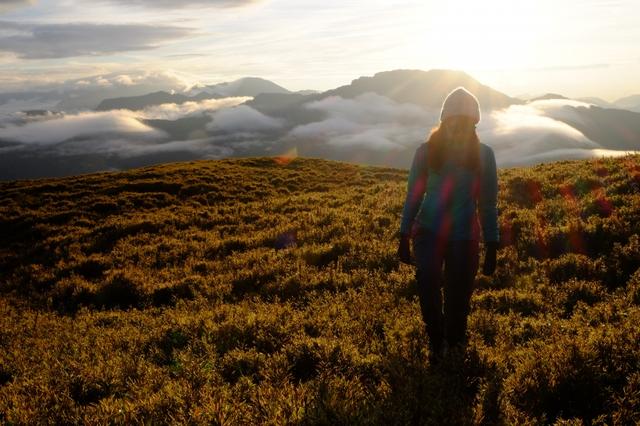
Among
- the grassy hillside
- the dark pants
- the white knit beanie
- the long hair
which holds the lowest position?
the grassy hillside

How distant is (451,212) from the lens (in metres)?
5.40

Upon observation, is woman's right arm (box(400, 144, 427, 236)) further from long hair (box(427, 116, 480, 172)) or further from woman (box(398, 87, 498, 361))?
long hair (box(427, 116, 480, 172))

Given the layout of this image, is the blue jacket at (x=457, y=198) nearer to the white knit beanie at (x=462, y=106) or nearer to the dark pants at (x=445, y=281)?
the dark pants at (x=445, y=281)

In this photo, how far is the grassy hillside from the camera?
461cm

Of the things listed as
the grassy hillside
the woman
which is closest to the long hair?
the woman

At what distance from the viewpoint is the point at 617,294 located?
24.0 ft

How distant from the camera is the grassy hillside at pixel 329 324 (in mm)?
4609

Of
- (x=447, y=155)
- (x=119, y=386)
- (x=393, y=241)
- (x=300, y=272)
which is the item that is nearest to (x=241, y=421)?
(x=119, y=386)

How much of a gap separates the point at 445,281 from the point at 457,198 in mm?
953

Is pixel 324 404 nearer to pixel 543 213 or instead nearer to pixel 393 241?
pixel 393 241

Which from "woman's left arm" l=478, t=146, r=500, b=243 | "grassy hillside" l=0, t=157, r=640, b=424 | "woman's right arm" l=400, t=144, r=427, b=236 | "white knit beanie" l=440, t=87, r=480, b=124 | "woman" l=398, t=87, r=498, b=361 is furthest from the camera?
"woman's right arm" l=400, t=144, r=427, b=236

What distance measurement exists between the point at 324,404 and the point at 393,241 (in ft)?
27.5

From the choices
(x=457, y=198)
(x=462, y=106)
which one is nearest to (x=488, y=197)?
(x=457, y=198)

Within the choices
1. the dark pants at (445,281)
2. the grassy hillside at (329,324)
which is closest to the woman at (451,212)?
the dark pants at (445,281)
